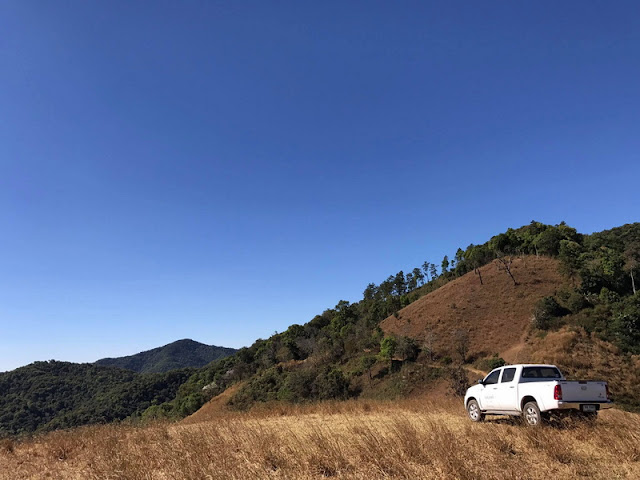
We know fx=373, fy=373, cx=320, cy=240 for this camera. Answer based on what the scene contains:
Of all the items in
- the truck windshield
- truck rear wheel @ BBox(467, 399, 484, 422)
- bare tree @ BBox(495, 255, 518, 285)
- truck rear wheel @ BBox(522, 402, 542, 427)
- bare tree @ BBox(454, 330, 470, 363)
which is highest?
bare tree @ BBox(495, 255, 518, 285)

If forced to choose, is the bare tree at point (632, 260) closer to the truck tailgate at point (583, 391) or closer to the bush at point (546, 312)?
the bush at point (546, 312)

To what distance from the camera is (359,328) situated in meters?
75.7

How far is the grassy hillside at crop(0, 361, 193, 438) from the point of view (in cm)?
9531

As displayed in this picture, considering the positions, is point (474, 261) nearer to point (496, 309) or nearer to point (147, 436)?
point (496, 309)

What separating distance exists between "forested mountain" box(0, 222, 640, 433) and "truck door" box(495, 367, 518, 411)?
1519cm

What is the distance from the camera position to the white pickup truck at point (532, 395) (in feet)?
32.9

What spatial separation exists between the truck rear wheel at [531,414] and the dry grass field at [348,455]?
2.92 feet

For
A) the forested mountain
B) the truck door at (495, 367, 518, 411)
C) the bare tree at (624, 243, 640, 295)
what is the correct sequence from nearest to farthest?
the truck door at (495, 367, 518, 411)
the forested mountain
the bare tree at (624, 243, 640, 295)

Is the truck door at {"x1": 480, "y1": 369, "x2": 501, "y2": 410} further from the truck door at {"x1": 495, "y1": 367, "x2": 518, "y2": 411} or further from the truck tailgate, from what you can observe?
the truck tailgate


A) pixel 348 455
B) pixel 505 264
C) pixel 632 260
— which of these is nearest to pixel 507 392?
pixel 348 455

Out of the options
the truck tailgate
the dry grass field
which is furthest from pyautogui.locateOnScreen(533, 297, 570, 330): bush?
the dry grass field

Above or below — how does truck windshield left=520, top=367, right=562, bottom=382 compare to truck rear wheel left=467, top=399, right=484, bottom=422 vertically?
above

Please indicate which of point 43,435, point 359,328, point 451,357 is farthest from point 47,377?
point 43,435

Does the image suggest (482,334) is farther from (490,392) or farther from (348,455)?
(348,455)
